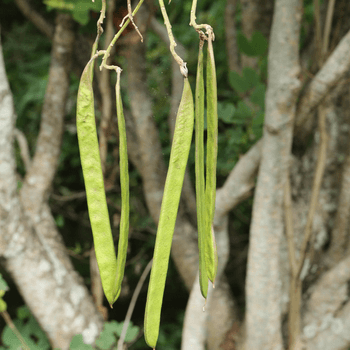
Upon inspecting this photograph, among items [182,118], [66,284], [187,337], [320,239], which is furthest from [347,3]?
[66,284]

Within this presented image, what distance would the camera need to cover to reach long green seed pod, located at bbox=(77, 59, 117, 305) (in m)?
→ 0.50

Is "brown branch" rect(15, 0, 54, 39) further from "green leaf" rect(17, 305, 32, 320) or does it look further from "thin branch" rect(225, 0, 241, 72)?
"green leaf" rect(17, 305, 32, 320)

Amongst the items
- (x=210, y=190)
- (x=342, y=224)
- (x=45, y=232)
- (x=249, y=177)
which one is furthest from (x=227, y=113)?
(x=45, y=232)

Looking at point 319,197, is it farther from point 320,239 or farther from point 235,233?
point 235,233

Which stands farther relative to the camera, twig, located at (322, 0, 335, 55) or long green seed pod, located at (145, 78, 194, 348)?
twig, located at (322, 0, 335, 55)

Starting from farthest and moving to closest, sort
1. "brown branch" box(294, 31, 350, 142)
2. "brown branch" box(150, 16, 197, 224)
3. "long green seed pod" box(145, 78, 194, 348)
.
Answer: "brown branch" box(150, 16, 197, 224)
"brown branch" box(294, 31, 350, 142)
"long green seed pod" box(145, 78, 194, 348)

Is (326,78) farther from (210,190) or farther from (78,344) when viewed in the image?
(78,344)

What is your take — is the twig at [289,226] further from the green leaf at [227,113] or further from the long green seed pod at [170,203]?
the long green seed pod at [170,203]

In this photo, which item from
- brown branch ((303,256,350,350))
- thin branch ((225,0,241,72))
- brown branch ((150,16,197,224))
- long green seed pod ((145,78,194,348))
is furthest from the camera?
thin branch ((225,0,241,72))

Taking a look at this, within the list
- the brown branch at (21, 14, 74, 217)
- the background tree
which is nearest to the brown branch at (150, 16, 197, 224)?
the background tree

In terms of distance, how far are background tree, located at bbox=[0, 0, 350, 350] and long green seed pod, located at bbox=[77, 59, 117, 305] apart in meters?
0.61

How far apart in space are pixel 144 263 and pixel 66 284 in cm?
59

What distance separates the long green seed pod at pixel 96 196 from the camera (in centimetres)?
50

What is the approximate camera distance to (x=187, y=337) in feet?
4.00
